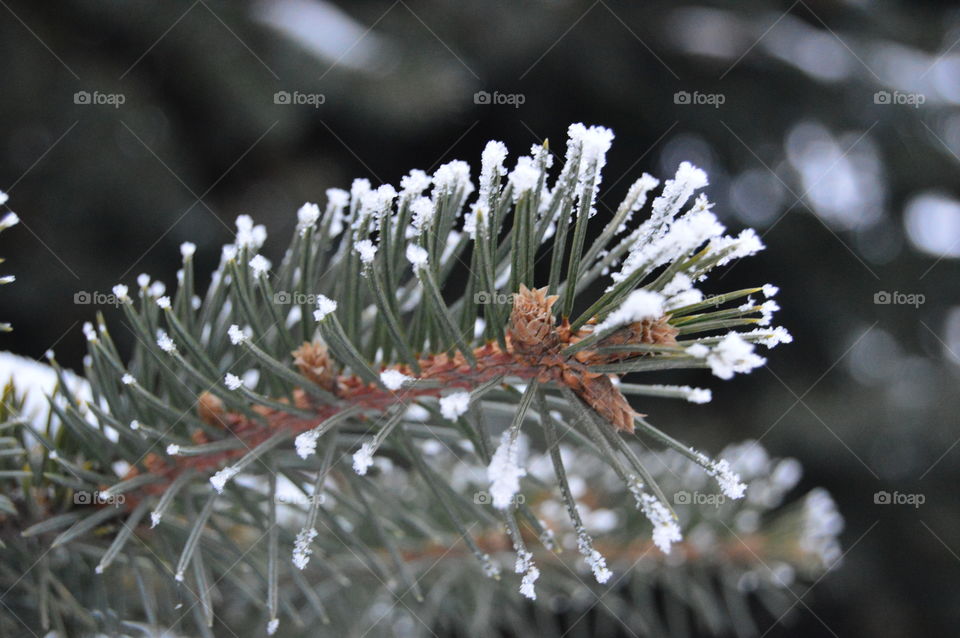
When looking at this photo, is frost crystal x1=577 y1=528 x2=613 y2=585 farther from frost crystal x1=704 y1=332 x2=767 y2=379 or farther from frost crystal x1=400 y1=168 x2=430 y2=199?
frost crystal x1=400 y1=168 x2=430 y2=199

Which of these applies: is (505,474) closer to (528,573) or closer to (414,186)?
(528,573)

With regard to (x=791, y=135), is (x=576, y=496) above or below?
below

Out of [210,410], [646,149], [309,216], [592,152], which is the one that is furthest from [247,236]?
[646,149]

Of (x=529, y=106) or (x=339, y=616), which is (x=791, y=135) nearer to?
(x=529, y=106)

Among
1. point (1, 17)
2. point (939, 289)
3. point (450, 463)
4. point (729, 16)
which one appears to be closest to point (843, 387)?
point (939, 289)

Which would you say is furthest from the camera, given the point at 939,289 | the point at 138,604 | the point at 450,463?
the point at 939,289

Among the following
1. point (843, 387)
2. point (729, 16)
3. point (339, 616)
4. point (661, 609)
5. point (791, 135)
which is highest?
point (729, 16)
